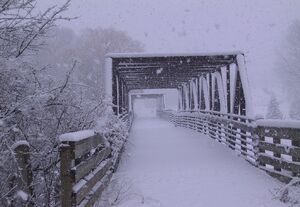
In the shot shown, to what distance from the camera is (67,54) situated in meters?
42.7

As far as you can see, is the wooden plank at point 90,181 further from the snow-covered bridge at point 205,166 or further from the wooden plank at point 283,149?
the wooden plank at point 283,149

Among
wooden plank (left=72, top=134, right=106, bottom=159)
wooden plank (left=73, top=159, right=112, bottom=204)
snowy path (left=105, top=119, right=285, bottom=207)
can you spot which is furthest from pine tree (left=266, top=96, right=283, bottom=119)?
wooden plank (left=72, top=134, right=106, bottom=159)

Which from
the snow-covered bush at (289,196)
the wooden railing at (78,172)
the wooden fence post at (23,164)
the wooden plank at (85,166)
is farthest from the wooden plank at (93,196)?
the snow-covered bush at (289,196)

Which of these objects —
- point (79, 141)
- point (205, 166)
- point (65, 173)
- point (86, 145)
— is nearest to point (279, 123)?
point (205, 166)

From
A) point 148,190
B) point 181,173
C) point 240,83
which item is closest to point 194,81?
point 240,83

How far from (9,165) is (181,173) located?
449 centimetres

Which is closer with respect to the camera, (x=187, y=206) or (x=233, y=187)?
(x=187, y=206)

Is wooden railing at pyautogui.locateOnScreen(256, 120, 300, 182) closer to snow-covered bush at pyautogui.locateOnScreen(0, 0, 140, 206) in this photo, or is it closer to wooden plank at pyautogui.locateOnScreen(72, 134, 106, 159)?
snow-covered bush at pyautogui.locateOnScreen(0, 0, 140, 206)

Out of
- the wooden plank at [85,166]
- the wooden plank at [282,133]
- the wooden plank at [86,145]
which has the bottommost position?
the wooden plank at [85,166]

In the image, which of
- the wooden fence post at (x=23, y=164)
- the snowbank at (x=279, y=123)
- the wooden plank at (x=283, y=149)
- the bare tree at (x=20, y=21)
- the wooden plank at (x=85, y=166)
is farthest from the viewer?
the snowbank at (x=279, y=123)

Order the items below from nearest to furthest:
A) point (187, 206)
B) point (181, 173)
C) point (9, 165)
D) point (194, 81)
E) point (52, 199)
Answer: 1. point (9, 165)
2. point (52, 199)
3. point (187, 206)
4. point (181, 173)
5. point (194, 81)

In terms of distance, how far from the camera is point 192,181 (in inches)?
291

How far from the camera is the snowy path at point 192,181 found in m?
5.89

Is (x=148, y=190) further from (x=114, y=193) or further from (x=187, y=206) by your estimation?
(x=187, y=206)
